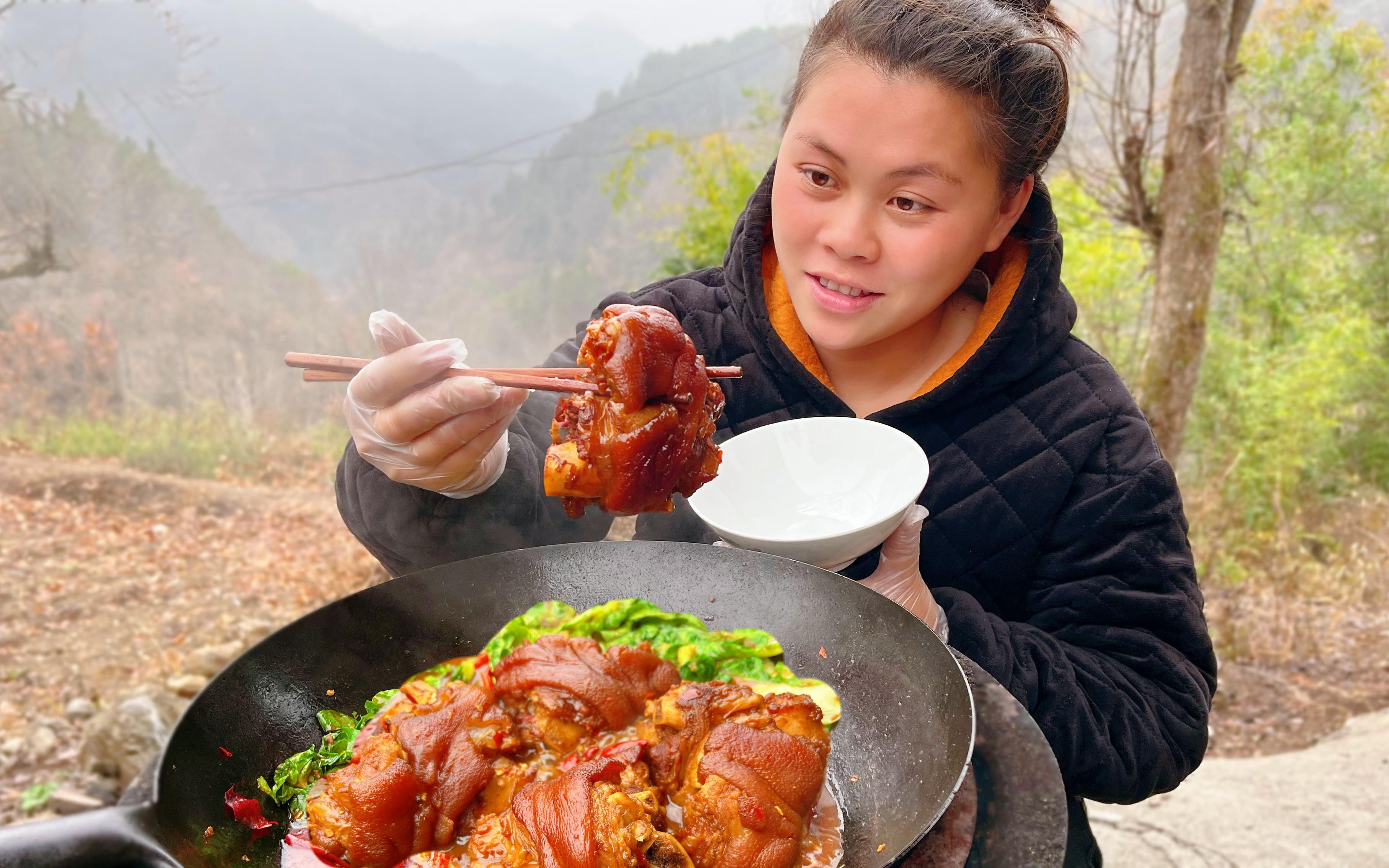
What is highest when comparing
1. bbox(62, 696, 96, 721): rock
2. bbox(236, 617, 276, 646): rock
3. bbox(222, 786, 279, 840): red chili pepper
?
bbox(222, 786, 279, 840): red chili pepper

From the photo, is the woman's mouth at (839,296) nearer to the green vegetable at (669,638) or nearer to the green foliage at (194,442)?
the green vegetable at (669,638)

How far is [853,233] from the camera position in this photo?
7.47 feet

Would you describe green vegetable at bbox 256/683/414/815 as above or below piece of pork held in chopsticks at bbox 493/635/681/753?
below

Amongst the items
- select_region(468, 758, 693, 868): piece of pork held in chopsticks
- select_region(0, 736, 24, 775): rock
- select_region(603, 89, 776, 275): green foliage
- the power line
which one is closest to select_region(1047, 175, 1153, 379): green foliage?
select_region(603, 89, 776, 275): green foliage

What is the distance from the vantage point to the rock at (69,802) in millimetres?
4250

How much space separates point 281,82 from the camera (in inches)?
449

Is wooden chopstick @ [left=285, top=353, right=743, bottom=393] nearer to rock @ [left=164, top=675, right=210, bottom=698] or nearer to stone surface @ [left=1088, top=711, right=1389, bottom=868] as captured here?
stone surface @ [left=1088, top=711, right=1389, bottom=868]

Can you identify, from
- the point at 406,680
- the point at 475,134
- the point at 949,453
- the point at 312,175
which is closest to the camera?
the point at 406,680

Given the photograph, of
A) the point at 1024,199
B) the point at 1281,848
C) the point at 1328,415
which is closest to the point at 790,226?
the point at 1024,199

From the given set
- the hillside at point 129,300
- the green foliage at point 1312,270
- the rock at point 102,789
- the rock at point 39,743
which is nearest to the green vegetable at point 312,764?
the rock at point 102,789

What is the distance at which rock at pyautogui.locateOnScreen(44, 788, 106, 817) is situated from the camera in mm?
4250

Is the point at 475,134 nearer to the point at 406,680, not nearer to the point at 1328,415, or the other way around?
the point at 406,680

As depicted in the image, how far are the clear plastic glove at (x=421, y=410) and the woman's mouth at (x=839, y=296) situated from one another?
0.96 metres

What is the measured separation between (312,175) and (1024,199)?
11089mm
